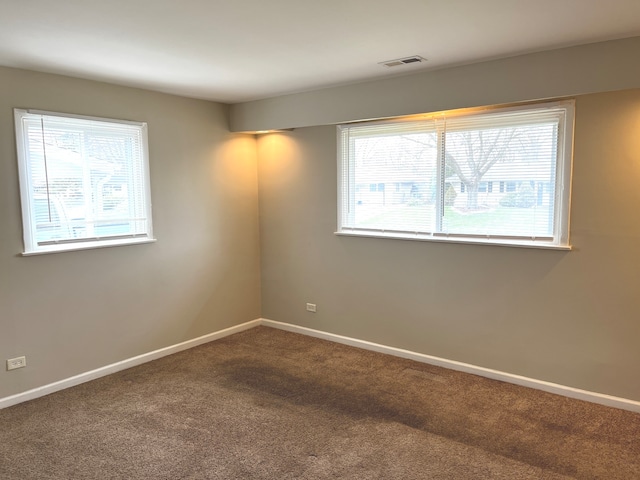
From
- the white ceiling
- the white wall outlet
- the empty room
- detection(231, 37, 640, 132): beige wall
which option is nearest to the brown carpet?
the empty room

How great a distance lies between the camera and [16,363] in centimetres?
340

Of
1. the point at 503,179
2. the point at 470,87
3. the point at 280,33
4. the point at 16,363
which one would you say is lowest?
the point at 16,363

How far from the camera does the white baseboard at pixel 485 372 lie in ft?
10.7

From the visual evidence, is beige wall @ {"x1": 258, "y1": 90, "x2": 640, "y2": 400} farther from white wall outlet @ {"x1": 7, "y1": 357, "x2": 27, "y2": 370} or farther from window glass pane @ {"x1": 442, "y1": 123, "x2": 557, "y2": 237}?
white wall outlet @ {"x1": 7, "y1": 357, "x2": 27, "y2": 370}

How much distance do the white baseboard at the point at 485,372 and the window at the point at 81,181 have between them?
6.79 ft

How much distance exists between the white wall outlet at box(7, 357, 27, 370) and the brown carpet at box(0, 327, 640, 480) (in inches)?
11.8

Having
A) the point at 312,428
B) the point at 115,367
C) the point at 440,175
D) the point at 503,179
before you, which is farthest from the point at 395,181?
the point at 115,367

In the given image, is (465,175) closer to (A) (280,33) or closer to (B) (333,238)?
(B) (333,238)

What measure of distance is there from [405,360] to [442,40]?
2742mm

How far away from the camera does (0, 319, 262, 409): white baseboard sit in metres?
3.43

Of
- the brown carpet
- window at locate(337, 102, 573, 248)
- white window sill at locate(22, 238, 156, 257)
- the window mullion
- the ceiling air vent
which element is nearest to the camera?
the brown carpet

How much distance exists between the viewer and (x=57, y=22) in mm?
2424

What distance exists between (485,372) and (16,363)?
3714 millimetres

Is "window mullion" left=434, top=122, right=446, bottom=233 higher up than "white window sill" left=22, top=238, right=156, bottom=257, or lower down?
higher up
